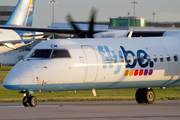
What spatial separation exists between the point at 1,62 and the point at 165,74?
63.7 meters

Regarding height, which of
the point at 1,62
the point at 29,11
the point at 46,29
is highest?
the point at 29,11

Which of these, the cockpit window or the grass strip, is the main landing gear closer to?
the grass strip

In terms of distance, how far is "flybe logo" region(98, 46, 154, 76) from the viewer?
1873 centimetres

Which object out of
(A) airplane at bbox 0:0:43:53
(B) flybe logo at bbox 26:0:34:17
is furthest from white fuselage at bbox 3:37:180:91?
(B) flybe logo at bbox 26:0:34:17

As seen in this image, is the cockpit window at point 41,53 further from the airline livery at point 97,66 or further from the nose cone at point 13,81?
the nose cone at point 13,81

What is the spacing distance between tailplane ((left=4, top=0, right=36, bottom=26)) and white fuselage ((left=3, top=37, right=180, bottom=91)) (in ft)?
150

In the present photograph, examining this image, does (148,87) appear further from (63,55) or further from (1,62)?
(1,62)

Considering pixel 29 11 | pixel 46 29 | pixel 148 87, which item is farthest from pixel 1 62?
pixel 148 87

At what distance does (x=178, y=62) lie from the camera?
68.7ft

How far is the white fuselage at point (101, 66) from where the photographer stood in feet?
55.3

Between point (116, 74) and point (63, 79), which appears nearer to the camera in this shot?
point (63, 79)

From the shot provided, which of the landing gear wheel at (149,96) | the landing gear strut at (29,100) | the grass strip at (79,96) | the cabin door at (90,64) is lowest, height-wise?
the grass strip at (79,96)

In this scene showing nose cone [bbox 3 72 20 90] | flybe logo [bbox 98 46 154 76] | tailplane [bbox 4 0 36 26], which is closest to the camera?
nose cone [bbox 3 72 20 90]

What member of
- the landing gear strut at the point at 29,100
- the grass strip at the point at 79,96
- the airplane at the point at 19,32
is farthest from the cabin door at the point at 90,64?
the airplane at the point at 19,32
